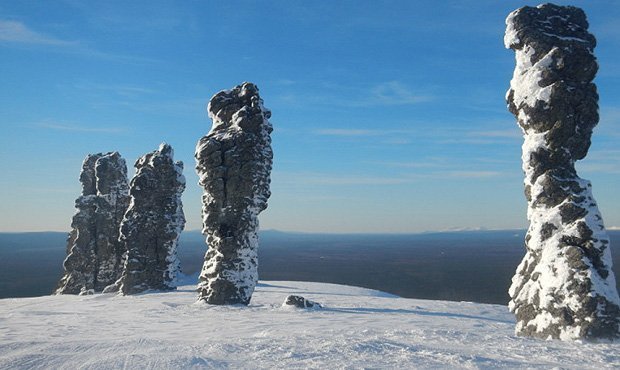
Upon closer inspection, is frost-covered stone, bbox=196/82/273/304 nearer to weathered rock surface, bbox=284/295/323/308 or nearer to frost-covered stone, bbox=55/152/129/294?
weathered rock surface, bbox=284/295/323/308

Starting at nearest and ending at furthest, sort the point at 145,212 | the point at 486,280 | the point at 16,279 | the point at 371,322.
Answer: the point at 371,322 → the point at 145,212 → the point at 486,280 → the point at 16,279

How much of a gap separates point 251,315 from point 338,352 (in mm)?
8139

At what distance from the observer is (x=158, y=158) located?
105 ft

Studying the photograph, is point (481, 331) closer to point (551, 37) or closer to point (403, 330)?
point (403, 330)

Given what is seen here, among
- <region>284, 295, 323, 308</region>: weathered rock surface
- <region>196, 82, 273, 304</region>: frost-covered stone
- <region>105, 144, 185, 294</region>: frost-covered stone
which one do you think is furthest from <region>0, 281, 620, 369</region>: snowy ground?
<region>105, 144, 185, 294</region>: frost-covered stone

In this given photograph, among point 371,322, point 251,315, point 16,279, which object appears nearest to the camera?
point 371,322

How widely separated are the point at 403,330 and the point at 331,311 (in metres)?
A: 6.17

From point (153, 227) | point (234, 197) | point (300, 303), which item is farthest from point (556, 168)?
point (153, 227)

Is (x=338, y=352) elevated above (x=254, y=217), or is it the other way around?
(x=254, y=217)

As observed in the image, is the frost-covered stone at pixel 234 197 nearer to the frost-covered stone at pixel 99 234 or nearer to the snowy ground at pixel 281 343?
the snowy ground at pixel 281 343

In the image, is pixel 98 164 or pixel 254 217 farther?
pixel 98 164

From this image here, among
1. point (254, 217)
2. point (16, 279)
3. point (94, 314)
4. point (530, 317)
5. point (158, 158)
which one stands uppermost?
point (158, 158)

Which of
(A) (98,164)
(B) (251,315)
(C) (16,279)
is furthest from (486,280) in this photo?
(C) (16,279)

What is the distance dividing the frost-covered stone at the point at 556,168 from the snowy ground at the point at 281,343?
1.40m
